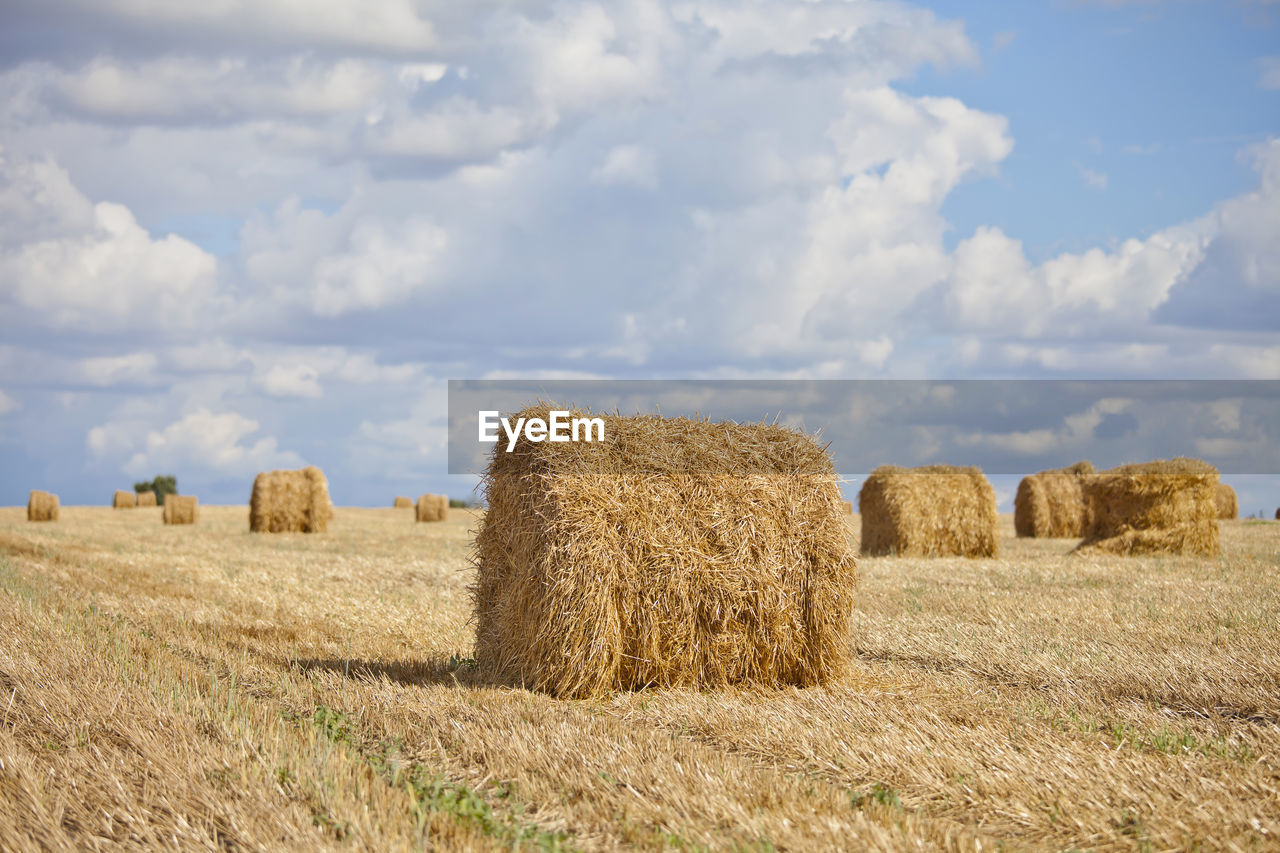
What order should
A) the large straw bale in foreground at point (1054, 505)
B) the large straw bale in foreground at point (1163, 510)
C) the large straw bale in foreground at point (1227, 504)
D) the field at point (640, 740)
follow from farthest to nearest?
1. the large straw bale in foreground at point (1227, 504)
2. the large straw bale in foreground at point (1054, 505)
3. the large straw bale in foreground at point (1163, 510)
4. the field at point (640, 740)

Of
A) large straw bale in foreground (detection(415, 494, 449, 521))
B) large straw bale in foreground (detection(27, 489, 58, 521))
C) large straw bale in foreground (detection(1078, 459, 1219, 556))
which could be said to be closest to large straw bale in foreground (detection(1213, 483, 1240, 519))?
large straw bale in foreground (detection(1078, 459, 1219, 556))

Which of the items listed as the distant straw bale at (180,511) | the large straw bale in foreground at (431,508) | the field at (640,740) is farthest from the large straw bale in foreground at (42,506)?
the field at (640,740)

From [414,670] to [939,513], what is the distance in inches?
522

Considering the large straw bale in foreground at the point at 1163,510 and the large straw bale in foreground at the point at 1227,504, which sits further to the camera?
the large straw bale in foreground at the point at 1227,504

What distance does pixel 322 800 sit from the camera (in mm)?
4598

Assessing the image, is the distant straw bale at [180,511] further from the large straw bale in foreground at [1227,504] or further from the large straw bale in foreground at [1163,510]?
the large straw bale in foreground at [1227,504]

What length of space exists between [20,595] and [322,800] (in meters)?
8.19

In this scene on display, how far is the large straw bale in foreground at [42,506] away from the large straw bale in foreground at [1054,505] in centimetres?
3033

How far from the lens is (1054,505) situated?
26.1 meters

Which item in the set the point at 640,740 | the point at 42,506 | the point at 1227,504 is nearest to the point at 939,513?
the point at 640,740

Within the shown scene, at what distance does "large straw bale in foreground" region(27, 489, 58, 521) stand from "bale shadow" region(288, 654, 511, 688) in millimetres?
32001

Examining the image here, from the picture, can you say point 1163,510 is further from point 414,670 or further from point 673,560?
point 414,670

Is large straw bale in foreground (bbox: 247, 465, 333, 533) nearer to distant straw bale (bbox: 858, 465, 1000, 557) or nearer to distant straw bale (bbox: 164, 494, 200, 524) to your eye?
distant straw bale (bbox: 164, 494, 200, 524)

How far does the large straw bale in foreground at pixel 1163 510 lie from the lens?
17.8 metres
